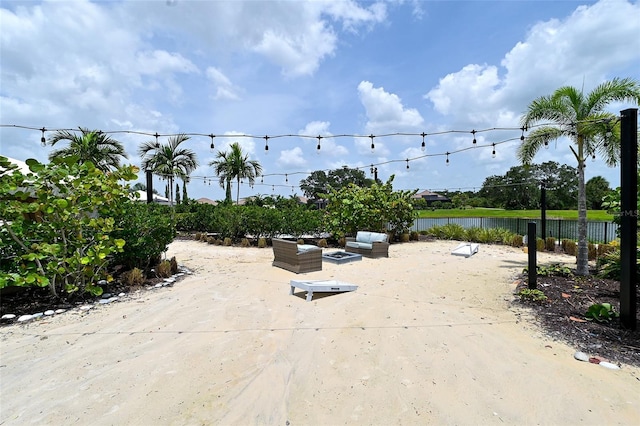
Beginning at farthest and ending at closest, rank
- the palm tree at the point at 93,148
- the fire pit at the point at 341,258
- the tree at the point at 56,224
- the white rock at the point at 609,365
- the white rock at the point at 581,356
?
the palm tree at the point at 93,148
the fire pit at the point at 341,258
the tree at the point at 56,224
the white rock at the point at 581,356
the white rock at the point at 609,365

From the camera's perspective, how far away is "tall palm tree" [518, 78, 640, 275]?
6215mm

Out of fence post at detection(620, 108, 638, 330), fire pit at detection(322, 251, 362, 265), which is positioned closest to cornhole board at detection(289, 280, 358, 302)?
fire pit at detection(322, 251, 362, 265)

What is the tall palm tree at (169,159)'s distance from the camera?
738 inches

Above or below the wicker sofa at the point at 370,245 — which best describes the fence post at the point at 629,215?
above

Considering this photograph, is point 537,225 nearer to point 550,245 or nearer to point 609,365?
point 550,245

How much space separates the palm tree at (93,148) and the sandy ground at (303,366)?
44.7ft

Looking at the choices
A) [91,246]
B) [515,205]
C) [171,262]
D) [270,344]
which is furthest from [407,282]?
[515,205]

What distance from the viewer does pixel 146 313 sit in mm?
4285

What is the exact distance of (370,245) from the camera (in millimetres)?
8648

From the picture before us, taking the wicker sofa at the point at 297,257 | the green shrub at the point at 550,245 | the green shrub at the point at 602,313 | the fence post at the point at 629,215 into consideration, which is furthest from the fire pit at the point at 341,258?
the green shrub at the point at 550,245

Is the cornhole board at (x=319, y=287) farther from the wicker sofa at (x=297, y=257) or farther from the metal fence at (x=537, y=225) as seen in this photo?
the metal fence at (x=537, y=225)

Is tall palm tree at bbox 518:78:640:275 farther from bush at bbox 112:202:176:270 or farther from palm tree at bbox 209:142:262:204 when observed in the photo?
palm tree at bbox 209:142:262:204

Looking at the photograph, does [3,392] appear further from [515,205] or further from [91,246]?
[515,205]

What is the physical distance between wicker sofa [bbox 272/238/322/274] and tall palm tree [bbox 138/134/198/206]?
553 inches
